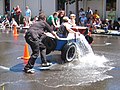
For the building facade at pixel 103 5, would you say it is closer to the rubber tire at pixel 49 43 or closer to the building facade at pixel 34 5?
the building facade at pixel 34 5

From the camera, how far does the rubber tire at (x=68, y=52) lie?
32.5 ft

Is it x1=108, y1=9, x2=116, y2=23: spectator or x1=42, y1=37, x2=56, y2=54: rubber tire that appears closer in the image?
x1=42, y1=37, x2=56, y2=54: rubber tire

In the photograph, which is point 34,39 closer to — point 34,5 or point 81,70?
point 81,70

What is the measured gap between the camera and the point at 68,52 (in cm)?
1005

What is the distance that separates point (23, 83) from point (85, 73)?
6.09ft

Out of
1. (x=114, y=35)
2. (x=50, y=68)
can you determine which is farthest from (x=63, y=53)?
(x=114, y=35)

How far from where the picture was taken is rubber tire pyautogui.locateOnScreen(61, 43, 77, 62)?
9.90m

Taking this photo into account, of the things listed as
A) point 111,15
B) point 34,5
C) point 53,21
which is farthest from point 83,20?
point 34,5

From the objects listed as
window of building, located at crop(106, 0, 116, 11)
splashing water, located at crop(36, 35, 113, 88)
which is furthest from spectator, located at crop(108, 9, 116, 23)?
splashing water, located at crop(36, 35, 113, 88)

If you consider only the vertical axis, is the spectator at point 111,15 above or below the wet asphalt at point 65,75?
above

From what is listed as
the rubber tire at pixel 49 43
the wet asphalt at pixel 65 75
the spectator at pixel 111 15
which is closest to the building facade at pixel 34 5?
the spectator at pixel 111 15

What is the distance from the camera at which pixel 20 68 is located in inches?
359

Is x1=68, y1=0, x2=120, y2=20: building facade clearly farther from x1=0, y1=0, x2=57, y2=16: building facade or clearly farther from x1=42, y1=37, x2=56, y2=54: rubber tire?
x1=42, y1=37, x2=56, y2=54: rubber tire

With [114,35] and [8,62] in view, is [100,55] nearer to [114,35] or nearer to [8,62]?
[8,62]
